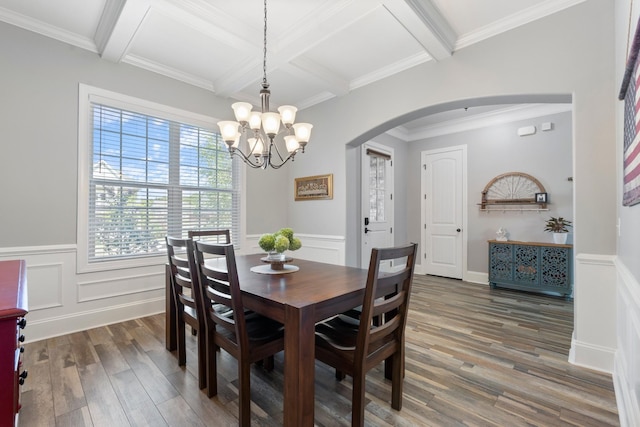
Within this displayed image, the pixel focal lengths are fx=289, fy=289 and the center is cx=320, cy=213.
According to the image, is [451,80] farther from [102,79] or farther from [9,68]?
[9,68]

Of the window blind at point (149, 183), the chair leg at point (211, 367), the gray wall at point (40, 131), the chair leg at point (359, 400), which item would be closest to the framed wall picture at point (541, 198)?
the chair leg at point (359, 400)

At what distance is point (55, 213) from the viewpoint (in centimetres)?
274

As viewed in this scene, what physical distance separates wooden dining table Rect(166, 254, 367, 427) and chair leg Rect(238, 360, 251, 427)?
265 mm

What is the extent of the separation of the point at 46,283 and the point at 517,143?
20.4 ft

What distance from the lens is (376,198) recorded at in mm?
5094

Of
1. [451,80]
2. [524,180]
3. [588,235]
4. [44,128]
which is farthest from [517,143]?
[44,128]

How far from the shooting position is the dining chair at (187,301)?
1884 millimetres

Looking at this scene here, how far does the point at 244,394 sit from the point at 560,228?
456 cm

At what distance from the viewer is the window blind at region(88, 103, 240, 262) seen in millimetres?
3021

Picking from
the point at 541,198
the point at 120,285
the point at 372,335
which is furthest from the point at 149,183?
the point at 541,198

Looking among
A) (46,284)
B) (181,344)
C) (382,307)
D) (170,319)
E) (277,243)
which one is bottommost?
(181,344)

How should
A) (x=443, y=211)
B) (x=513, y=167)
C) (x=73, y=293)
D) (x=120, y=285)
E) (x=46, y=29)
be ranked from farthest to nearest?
(x=443, y=211), (x=513, y=167), (x=120, y=285), (x=73, y=293), (x=46, y=29)

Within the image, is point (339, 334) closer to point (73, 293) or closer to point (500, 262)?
point (73, 293)

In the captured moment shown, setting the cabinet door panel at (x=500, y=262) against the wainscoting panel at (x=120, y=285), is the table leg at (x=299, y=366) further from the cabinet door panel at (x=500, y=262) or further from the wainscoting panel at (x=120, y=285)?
the cabinet door panel at (x=500, y=262)
